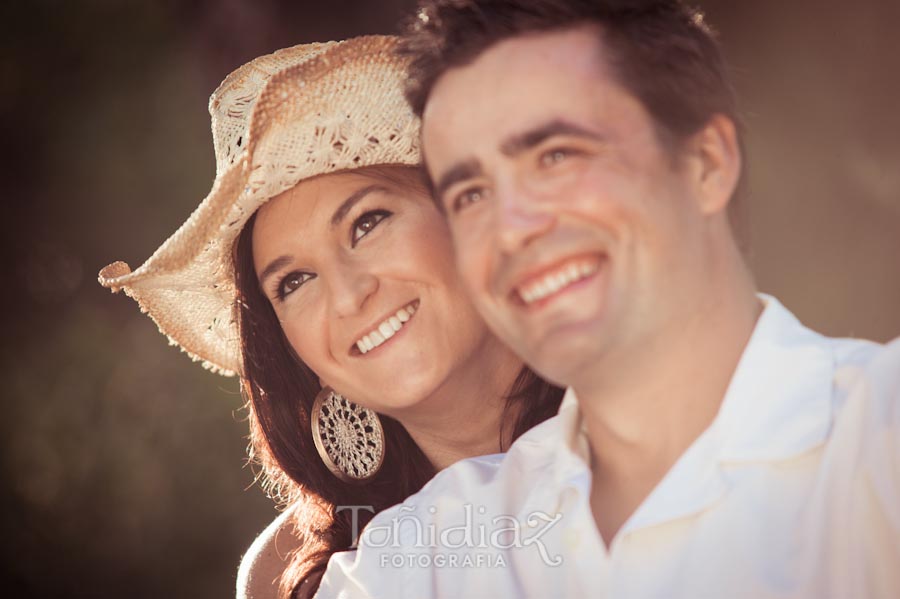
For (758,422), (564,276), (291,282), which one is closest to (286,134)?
(291,282)

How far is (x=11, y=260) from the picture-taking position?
5.48m

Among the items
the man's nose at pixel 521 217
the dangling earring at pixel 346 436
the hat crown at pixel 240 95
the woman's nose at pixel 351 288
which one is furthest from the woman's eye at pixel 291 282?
the man's nose at pixel 521 217

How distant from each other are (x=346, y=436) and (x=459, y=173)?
160 cm

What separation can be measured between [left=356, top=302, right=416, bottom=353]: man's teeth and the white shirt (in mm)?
843

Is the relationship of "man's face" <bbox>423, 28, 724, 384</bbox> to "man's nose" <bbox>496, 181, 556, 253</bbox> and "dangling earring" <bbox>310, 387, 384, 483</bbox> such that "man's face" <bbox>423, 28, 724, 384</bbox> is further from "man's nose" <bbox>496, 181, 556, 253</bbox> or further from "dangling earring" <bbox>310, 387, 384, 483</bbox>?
"dangling earring" <bbox>310, 387, 384, 483</bbox>

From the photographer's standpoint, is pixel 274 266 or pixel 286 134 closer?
pixel 286 134

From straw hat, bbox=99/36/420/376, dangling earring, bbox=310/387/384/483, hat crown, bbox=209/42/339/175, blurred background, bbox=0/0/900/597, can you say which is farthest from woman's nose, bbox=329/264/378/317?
blurred background, bbox=0/0/900/597

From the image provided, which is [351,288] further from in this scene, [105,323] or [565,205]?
[105,323]

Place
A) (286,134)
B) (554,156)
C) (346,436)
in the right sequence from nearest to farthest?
(554,156) → (286,134) → (346,436)

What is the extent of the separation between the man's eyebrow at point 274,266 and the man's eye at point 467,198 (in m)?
0.98

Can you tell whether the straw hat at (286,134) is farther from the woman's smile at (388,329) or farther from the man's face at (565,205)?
the man's face at (565,205)

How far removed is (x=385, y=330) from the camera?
2.80 m

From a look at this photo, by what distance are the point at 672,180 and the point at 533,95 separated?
0.30 metres

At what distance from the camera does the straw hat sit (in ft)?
8.45
